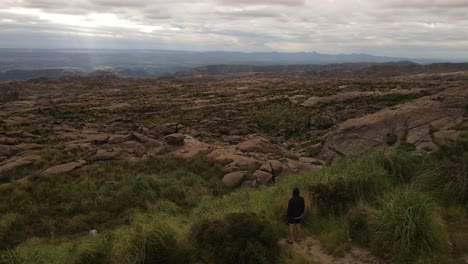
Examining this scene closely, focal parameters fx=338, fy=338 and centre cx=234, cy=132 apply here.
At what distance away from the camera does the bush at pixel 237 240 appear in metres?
8.46

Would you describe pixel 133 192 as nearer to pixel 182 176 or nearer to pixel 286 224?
pixel 182 176

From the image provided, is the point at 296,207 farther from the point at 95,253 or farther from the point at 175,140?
the point at 175,140

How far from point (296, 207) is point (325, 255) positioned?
1.61 metres

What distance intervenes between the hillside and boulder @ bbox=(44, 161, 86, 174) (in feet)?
0.25

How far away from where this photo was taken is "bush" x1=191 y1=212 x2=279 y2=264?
27.8 ft

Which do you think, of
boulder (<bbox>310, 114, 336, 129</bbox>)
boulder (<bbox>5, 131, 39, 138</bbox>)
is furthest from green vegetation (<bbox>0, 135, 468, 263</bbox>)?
boulder (<bbox>310, 114, 336, 129</bbox>)

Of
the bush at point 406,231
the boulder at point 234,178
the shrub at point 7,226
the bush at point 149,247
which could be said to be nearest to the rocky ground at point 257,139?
the boulder at point 234,178

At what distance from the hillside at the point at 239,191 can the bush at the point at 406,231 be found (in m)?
0.03

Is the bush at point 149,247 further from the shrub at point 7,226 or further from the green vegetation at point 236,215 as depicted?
the shrub at point 7,226

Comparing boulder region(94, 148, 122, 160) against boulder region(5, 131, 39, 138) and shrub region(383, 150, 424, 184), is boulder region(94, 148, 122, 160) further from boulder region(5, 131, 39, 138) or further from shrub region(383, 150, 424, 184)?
shrub region(383, 150, 424, 184)

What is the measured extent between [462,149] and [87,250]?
568 inches

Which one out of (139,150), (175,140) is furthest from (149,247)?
(175,140)

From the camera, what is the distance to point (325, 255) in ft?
29.8

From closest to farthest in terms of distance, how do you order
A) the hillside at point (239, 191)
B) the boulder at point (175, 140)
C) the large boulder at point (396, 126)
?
the hillside at point (239, 191)
the large boulder at point (396, 126)
the boulder at point (175, 140)
